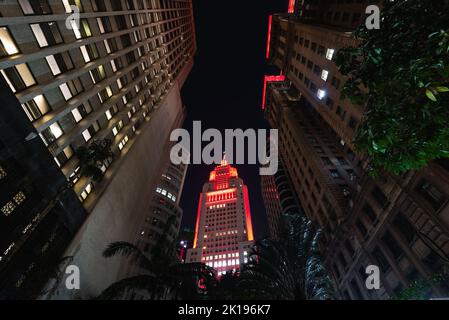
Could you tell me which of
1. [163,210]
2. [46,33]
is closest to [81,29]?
[46,33]

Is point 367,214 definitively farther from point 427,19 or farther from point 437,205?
point 427,19

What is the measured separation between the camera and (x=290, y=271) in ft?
46.6

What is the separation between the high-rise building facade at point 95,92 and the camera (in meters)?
16.7

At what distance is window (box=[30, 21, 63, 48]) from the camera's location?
56.7ft

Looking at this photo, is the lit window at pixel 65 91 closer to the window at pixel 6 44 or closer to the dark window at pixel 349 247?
the window at pixel 6 44

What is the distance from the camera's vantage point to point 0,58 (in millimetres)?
14344

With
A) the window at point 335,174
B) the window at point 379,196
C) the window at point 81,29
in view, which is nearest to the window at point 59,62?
the window at point 81,29

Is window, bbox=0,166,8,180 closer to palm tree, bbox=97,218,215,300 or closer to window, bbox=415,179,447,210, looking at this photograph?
palm tree, bbox=97,218,215,300

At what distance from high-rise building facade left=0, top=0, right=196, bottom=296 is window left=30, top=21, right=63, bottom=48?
0.07 m

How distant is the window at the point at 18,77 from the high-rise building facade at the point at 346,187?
27340mm

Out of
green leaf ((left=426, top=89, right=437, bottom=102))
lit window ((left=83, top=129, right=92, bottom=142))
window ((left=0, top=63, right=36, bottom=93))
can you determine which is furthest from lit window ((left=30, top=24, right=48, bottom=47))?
green leaf ((left=426, top=89, right=437, bottom=102))

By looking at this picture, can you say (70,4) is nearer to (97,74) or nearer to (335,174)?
(97,74)
